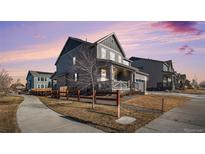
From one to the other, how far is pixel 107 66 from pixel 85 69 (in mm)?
2179

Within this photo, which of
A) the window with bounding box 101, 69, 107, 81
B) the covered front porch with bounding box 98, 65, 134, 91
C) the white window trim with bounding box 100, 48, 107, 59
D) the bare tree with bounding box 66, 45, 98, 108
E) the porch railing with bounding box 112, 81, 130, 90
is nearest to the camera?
the covered front porch with bounding box 98, 65, 134, 91

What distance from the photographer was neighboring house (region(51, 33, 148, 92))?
14227mm

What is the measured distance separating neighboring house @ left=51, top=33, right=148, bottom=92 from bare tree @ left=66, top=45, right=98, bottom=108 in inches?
9.5

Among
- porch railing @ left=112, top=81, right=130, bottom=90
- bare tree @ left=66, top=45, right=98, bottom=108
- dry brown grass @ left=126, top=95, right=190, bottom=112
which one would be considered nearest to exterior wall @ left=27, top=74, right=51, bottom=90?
bare tree @ left=66, top=45, right=98, bottom=108

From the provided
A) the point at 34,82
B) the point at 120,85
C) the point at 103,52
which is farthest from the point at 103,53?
the point at 34,82

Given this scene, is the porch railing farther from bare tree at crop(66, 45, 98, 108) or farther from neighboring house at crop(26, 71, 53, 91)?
neighboring house at crop(26, 71, 53, 91)

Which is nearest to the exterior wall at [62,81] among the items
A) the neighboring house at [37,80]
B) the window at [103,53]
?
the window at [103,53]

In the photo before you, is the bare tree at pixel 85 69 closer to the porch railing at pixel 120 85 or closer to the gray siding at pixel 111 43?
the porch railing at pixel 120 85

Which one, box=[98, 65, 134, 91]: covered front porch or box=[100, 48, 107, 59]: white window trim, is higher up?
box=[100, 48, 107, 59]: white window trim

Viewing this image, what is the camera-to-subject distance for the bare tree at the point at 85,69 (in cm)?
1404

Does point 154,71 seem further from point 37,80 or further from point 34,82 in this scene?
point 34,82

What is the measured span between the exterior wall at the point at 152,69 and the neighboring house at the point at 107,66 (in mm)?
6766

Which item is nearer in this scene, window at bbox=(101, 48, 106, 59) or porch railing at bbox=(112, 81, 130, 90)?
porch railing at bbox=(112, 81, 130, 90)
